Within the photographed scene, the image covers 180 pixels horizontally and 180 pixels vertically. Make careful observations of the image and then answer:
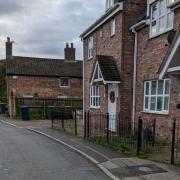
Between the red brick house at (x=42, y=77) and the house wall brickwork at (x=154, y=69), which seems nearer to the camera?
the house wall brickwork at (x=154, y=69)

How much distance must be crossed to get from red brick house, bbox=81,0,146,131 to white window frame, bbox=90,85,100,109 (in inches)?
19.5

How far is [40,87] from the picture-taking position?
37.3m

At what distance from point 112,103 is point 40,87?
21110mm

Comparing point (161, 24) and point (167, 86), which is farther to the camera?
point (161, 24)

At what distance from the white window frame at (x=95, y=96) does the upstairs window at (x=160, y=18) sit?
6592 mm

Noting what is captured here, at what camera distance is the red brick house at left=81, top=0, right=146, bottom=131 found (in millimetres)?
16062

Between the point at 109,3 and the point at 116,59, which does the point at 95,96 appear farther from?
the point at 109,3

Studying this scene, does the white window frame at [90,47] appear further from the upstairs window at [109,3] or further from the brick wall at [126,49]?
the brick wall at [126,49]

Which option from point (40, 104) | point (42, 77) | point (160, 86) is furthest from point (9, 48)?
point (160, 86)

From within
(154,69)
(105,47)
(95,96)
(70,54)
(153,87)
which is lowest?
(95,96)

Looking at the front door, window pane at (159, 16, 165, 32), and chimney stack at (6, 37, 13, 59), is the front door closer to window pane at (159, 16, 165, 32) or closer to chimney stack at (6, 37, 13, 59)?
window pane at (159, 16, 165, 32)

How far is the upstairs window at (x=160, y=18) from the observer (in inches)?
507

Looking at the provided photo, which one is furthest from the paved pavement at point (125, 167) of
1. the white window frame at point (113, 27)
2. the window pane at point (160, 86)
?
the white window frame at point (113, 27)

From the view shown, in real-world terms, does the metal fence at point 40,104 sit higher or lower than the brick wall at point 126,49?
lower
